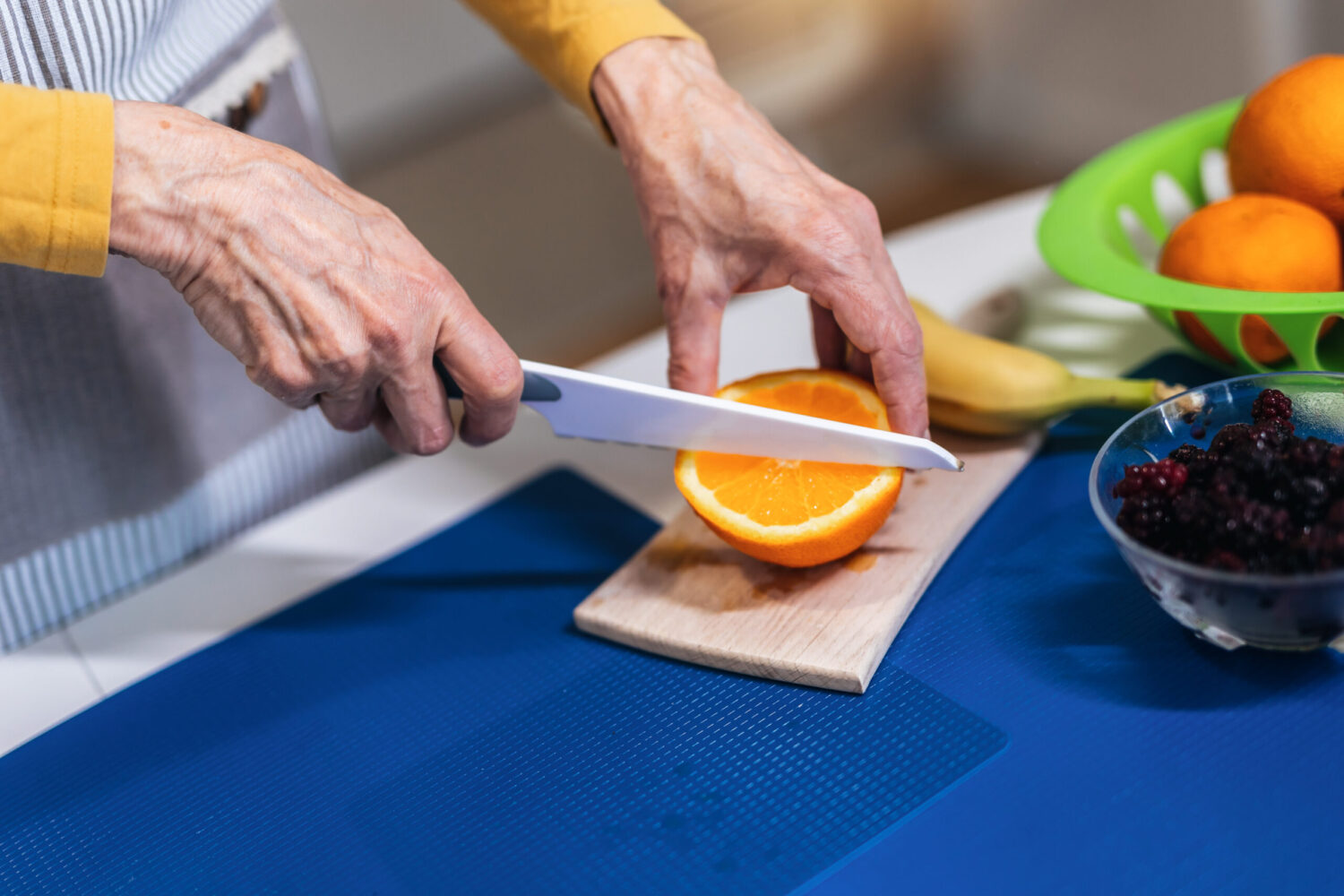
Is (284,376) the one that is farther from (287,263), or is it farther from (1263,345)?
(1263,345)

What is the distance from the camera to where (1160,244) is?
116 centimetres

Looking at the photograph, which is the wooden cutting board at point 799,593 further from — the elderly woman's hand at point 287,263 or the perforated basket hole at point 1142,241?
the perforated basket hole at point 1142,241

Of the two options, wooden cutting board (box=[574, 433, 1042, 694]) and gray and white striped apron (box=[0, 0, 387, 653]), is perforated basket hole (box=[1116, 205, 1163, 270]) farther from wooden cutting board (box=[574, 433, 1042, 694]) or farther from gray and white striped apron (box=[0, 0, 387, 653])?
gray and white striped apron (box=[0, 0, 387, 653])

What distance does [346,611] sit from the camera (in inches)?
39.3

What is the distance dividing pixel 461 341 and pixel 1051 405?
19.0 inches

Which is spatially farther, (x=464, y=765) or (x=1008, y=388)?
(x=1008, y=388)

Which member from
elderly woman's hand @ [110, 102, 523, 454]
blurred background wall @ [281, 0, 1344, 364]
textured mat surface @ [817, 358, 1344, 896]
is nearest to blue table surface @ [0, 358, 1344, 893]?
textured mat surface @ [817, 358, 1344, 896]

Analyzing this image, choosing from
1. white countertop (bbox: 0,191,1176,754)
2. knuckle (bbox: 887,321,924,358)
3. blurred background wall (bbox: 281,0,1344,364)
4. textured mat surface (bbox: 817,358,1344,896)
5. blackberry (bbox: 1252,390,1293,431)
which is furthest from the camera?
blurred background wall (bbox: 281,0,1344,364)

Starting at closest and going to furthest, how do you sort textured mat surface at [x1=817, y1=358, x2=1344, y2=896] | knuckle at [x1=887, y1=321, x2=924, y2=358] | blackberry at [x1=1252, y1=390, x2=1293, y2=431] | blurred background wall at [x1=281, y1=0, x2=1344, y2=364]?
1. textured mat surface at [x1=817, y1=358, x2=1344, y2=896]
2. blackberry at [x1=1252, y1=390, x2=1293, y2=431]
3. knuckle at [x1=887, y1=321, x2=924, y2=358]
4. blurred background wall at [x1=281, y1=0, x2=1344, y2=364]

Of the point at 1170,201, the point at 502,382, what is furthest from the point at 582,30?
the point at 1170,201

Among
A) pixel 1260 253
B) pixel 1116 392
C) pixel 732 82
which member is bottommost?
pixel 732 82

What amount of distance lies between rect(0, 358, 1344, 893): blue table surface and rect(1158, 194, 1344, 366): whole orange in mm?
166

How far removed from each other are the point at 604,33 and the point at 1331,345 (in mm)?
639

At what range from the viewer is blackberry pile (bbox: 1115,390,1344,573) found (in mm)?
658
